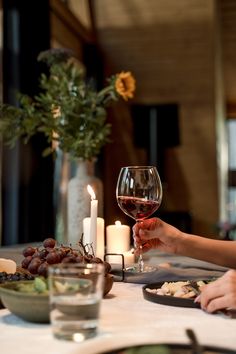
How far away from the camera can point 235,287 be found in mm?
1014

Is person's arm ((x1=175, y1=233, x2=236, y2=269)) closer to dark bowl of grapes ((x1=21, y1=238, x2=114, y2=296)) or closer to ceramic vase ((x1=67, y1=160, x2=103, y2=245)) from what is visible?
dark bowl of grapes ((x1=21, y1=238, x2=114, y2=296))

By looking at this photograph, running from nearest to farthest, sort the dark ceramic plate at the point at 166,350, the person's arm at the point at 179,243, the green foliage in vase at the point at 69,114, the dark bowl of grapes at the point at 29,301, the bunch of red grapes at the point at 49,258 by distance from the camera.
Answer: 1. the dark ceramic plate at the point at 166,350
2. the dark bowl of grapes at the point at 29,301
3. the bunch of red grapes at the point at 49,258
4. the person's arm at the point at 179,243
5. the green foliage in vase at the point at 69,114

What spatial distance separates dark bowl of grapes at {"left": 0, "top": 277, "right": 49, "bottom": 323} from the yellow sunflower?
1.43 meters

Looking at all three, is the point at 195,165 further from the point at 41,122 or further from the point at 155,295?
the point at 155,295

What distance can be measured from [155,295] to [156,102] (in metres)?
5.98

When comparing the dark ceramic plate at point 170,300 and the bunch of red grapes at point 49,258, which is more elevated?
the bunch of red grapes at point 49,258

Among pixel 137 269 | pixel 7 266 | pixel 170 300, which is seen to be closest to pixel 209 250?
pixel 137 269

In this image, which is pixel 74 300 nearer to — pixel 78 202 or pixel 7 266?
pixel 7 266

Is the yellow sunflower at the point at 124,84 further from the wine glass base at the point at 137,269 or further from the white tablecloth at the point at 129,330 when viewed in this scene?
the white tablecloth at the point at 129,330

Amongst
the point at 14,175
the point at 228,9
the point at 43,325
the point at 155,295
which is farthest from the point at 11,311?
the point at 228,9

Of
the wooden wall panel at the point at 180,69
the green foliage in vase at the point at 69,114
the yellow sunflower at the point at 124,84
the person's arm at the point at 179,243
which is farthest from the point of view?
the wooden wall panel at the point at 180,69

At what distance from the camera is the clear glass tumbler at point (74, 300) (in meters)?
0.83

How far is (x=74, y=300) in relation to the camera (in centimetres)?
83

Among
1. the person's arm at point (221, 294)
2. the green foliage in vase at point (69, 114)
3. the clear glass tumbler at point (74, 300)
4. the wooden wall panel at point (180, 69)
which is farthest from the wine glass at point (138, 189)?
the wooden wall panel at point (180, 69)
